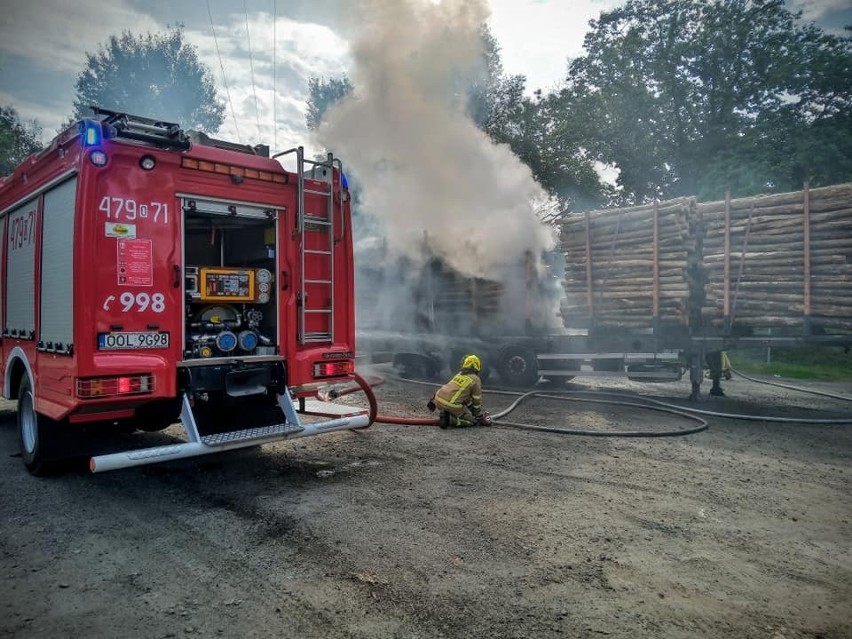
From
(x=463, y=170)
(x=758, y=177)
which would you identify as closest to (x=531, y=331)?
(x=463, y=170)

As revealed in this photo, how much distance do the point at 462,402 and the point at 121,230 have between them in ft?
16.3

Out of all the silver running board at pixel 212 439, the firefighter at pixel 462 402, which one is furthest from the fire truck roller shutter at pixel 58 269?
the firefighter at pixel 462 402

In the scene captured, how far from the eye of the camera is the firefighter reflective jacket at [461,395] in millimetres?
8234

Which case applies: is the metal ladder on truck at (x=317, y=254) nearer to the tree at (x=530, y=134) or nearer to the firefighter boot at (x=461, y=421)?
the firefighter boot at (x=461, y=421)

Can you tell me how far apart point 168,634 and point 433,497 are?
2.60 metres

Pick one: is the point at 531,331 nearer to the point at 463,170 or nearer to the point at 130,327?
the point at 463,170

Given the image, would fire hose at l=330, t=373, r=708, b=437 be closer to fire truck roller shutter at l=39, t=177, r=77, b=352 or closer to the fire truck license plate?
the fire truck license plate

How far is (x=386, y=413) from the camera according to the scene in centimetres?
958

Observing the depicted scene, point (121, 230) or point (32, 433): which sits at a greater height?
point (121, 230)

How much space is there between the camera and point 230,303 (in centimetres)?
601

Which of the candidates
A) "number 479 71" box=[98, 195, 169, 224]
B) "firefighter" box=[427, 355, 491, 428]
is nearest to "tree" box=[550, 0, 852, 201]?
"firefighter" box=[427, 355, 491, 428]

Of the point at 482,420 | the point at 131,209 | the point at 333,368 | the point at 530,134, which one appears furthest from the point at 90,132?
the point at 530,134

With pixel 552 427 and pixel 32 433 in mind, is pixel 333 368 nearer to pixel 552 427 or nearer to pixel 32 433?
pixel 32 433

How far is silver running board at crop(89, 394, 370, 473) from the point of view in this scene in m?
4.60
